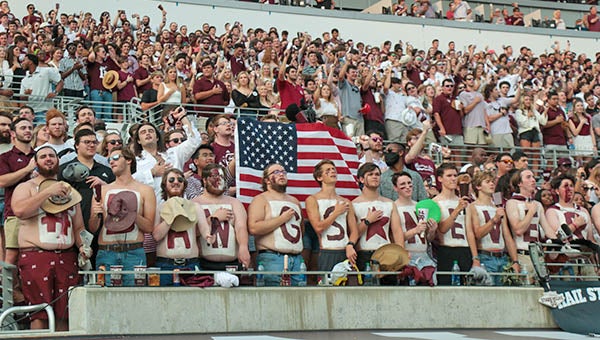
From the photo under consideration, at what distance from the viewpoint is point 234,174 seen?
429 inches

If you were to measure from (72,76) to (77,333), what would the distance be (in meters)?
8.08

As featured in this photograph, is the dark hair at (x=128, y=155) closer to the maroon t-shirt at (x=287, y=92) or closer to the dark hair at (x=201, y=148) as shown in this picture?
the dark hair at (x=201, y=148)

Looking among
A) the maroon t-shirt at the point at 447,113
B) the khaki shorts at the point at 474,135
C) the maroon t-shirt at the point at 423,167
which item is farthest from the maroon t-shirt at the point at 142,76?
the khaki shorts at the point at 474,135

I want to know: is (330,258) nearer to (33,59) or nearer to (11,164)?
(11,164)

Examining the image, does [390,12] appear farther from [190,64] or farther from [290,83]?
[290,83]

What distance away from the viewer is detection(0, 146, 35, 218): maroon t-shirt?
9047mm

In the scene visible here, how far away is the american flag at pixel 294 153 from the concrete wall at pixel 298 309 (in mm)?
1773

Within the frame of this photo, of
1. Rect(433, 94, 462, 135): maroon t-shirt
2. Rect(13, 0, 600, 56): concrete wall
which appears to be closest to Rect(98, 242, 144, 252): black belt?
Rect(433, 94, 462, 135): maroon t-shirt

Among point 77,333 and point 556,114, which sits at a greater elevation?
point 556,114

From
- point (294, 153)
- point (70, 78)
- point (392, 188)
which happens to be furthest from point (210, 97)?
point (392, 188)

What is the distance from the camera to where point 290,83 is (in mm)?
15039

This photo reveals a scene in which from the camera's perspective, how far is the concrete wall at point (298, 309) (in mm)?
8234

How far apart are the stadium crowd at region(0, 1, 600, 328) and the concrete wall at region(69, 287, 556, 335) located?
342 millimetres

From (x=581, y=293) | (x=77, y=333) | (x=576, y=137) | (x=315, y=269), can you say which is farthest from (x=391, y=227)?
(x=576, y=137)
